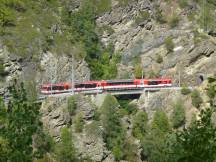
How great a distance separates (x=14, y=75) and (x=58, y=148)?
67.4 ft

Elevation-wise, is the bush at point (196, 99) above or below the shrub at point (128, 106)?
above

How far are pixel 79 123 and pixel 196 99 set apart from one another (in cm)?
2270

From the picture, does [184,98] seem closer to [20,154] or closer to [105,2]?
[105,2]

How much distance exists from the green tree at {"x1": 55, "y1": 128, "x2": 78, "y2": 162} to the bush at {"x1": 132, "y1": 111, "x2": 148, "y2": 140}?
44.0 feet

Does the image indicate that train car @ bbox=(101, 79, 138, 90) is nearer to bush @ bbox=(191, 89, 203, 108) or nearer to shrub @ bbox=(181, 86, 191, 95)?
shrub @ bbox=(181, 86, 191, 95)

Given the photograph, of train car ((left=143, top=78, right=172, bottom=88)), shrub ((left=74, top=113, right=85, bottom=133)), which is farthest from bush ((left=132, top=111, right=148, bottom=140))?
shrub ((left=74, top=113, right=85, bottom=133))

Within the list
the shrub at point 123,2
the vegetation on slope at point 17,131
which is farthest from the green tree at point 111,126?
the vegetation on slope at point 17,131

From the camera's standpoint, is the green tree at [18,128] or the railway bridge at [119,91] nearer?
the green tree at [18,128]

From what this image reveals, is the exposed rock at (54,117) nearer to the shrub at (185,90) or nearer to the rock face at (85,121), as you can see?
the rock face at (85,121)

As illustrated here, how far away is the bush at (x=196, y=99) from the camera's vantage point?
10344cm

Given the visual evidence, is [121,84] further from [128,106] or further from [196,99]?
[196,99]

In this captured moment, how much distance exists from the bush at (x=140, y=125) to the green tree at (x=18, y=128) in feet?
232

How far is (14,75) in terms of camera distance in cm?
10600

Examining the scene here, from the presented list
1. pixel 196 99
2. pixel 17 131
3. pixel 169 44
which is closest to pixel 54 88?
pixel 196 99
